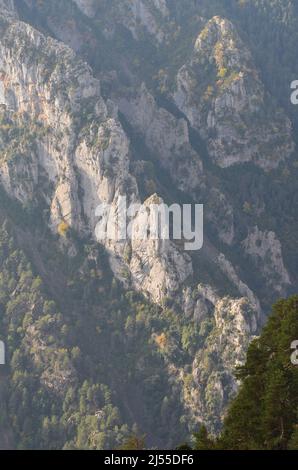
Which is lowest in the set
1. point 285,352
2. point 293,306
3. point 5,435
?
point 5,435

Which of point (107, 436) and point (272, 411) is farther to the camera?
point (107, 436)

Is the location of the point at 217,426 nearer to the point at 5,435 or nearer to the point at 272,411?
the point at 5,435

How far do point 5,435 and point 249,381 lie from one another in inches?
4920

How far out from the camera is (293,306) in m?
89.6

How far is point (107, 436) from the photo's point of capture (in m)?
190

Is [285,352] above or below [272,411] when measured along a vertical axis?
above
